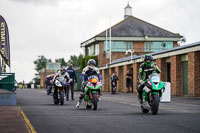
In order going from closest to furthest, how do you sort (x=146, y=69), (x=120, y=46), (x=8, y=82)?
1. (x=146, y=69)
2. (x=8, y=82)
3. (x=120, y=46)

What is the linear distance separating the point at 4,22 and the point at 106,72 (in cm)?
3813

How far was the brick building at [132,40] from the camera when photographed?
236ft

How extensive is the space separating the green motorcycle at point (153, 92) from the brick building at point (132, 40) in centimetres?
5589

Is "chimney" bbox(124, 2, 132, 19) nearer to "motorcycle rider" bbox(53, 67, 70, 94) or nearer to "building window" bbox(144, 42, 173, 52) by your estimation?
"building window" bbox(144, 42, 173, 52)

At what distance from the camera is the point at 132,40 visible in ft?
238

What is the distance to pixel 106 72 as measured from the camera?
6050 cm

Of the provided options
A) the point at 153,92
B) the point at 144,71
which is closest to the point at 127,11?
the point at 144,71

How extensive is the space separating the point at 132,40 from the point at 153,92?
196ft

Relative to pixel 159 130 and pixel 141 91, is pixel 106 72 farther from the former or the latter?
pixel 159 130

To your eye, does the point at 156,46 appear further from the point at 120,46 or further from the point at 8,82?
the point at 8,82

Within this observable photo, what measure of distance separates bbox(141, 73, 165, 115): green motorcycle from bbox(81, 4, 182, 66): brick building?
55889mm

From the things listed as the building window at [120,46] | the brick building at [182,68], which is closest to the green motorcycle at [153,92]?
the brick building at [182,68]

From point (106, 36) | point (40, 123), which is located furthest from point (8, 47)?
point (106, 36)

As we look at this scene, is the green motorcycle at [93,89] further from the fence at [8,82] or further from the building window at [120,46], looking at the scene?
the building window at [120,46]
